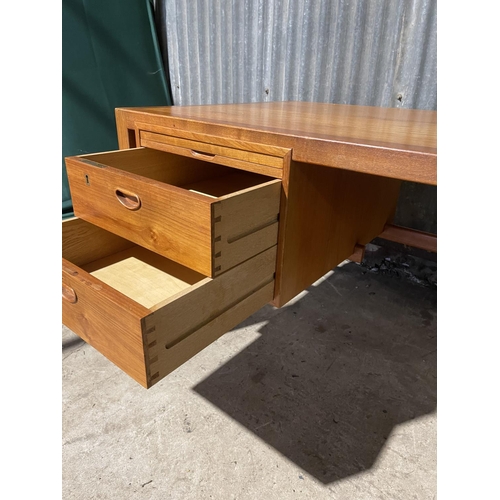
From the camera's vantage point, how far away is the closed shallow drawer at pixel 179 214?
0.64 metres

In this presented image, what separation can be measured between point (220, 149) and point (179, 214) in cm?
26

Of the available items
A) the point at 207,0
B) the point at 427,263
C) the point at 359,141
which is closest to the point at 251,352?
the point at 359,141

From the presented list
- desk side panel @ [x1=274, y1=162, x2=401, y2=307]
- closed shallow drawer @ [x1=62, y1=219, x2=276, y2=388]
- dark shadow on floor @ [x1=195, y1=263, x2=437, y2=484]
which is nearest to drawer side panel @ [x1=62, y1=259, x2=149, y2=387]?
closed shallow drawer @ [x1=62, y1=219, x2=276, y2=388]

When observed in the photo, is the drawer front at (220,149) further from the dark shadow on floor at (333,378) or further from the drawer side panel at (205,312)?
the dark shadow on floor at (333,378)

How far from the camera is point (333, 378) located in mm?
1175

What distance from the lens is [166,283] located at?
898 mm

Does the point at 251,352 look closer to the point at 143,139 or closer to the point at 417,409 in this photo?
the point at 417,409

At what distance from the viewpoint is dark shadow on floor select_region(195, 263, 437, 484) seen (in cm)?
97

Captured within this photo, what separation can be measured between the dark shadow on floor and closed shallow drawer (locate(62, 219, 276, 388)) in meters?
0.39

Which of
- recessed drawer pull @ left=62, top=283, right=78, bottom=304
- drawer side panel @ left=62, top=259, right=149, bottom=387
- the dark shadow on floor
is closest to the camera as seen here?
drawer side panel @ left=62, top=259, right=149, bottom=387

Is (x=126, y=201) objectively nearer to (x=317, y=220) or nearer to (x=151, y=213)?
(x=151, y=213)

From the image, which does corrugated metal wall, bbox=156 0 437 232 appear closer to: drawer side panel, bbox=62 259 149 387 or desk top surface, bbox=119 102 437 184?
desk top surface, bbox=119 102 437 184

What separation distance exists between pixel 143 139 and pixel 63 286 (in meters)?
0.51

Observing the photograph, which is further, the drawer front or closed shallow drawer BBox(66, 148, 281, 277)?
the drawer front
